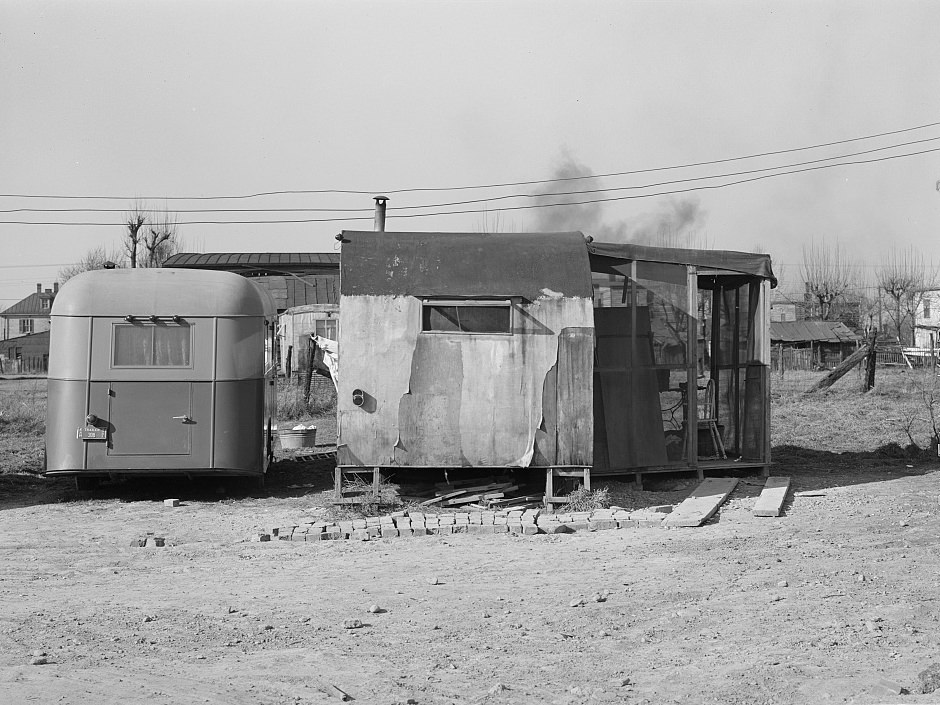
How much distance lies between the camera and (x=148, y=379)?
11.1 metres

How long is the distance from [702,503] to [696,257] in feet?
10.9

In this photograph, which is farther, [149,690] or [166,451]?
[166,451]

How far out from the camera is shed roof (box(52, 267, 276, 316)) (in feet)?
36.6

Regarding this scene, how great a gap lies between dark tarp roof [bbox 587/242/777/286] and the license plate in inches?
240

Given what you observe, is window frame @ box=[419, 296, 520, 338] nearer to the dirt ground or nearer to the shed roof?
the shed roof

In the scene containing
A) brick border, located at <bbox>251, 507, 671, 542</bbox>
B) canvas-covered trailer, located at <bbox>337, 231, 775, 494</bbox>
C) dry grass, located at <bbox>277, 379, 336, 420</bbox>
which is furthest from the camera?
dry grass, located at <bbox>277, 379, 336, 420</bbox>

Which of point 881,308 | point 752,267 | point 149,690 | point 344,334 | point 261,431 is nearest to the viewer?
point 149,690

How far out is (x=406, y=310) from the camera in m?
10.9

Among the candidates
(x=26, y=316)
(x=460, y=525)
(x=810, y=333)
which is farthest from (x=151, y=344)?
(x=26, y=316)

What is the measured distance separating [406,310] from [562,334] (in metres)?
1.80

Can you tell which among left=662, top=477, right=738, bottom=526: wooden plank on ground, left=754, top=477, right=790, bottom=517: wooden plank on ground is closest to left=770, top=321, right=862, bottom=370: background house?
left=754, top=477, right=790, bottom=517: wooden plank on ground

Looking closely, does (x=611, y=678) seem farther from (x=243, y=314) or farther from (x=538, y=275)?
(x=243, y=314)

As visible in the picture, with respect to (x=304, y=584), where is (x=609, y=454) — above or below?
above

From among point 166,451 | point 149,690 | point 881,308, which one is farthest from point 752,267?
point 881,308
